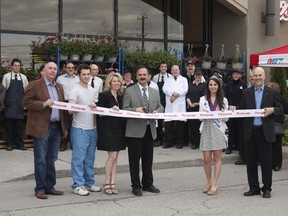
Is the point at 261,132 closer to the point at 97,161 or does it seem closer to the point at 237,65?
the point at 97,161

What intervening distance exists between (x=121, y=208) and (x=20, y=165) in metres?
3.37

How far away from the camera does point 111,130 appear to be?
7.40 meters

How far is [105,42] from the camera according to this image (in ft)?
44.5

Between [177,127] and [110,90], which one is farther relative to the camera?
[177,127]

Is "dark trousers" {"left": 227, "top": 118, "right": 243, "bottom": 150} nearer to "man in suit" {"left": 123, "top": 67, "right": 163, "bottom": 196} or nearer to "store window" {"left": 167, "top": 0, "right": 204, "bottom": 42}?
"man in suit" {"left": 123, "top": 67, "right": 163, "bottom": 196}

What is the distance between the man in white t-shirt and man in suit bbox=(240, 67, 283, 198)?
2.37 m

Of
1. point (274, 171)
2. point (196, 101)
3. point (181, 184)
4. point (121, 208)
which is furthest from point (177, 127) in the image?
point (121, 208)

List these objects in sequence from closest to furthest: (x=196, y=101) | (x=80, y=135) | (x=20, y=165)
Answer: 1. (x=80, y=135)
2. (x=20, y=165)
3. (x=196, y=101)

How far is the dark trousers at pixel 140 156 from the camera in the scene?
7.43m

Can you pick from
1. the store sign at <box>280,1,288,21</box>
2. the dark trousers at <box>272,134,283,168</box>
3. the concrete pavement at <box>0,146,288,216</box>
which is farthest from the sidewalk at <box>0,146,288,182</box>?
the store sign at <box>280,1,288,21</box>

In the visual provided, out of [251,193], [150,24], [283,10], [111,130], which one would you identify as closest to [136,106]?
[111,130]

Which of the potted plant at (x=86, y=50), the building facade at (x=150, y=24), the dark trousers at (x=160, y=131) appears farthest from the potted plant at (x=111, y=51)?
the dark trousers at (x=160, y=131)

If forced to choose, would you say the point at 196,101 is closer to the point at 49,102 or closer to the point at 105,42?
the point at 105,42

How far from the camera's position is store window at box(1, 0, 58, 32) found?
13.3 metres
